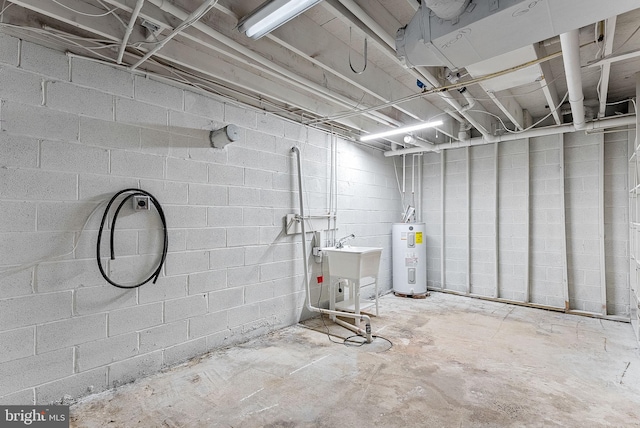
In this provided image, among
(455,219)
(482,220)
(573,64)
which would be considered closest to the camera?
(573,64)

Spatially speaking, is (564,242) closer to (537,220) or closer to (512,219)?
Result: (537,220)

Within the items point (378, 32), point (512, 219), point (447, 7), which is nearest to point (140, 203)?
point (378, 32)

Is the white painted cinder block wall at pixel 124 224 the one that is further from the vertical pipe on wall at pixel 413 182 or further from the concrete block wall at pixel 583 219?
the concrete block wall at pixel 583 219

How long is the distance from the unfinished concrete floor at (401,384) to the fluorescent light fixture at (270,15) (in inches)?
92.7

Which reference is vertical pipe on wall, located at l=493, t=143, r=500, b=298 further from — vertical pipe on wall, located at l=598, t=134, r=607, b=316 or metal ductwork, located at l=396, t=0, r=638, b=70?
metal ductwork, located at l=396, t=0, r=638, b=70

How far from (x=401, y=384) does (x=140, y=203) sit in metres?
2.39

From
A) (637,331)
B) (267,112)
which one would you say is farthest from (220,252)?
(637,331)

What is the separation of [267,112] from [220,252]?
60.7 inches

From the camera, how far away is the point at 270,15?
1.81m

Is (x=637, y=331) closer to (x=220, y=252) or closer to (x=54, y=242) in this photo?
(x=220, y=252)
